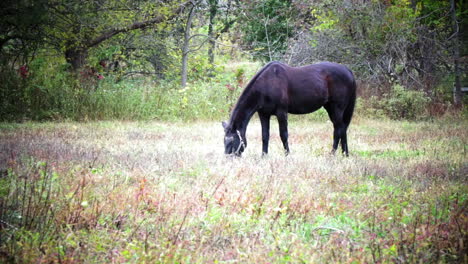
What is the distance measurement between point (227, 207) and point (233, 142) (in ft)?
11.3

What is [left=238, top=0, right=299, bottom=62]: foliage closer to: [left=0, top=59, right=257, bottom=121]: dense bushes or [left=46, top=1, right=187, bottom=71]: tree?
[left=46, top=1, right=187, bottom=71]: tree

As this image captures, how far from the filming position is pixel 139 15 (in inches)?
651

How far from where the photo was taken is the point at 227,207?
172 inches

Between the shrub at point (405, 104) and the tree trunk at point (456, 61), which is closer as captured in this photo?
the shrub at point (405, 104)

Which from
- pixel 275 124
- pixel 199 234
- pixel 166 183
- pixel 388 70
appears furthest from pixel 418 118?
pixel 199 234

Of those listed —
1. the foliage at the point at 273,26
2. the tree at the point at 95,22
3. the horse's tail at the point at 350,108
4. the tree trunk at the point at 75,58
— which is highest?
the foliage at the point at 273,26

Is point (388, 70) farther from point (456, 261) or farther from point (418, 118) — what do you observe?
point (456, 261)

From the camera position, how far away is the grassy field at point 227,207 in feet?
10.5

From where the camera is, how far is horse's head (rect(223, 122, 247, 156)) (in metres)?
7.72

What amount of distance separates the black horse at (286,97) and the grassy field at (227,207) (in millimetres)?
634

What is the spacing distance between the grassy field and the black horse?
2.08 feet

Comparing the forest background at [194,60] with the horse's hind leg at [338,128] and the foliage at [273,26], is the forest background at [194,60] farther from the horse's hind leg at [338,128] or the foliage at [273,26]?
the horse's hind leg at [338,128]

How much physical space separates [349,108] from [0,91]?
10939 mm

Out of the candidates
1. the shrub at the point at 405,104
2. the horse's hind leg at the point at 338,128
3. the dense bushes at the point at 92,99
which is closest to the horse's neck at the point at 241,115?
the horse's hind leg at the point at 338,128
